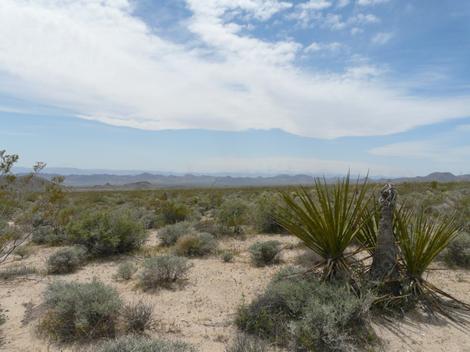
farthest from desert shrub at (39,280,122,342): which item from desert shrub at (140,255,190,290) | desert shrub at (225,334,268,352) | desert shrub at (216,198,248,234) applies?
desert shrub at (216,198,248,234)

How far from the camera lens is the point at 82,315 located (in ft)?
14.2

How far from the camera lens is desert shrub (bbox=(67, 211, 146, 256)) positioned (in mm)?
8500

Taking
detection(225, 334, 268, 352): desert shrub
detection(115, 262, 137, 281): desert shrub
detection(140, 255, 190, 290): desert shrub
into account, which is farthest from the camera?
detection(115, 262, 137, 281): desert shrub

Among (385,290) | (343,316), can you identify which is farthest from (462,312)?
(343,316)

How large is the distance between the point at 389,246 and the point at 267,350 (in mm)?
2389

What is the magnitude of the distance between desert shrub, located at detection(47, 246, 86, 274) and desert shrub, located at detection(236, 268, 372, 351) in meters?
4.57

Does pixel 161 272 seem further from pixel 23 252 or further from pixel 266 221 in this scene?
pixel 266 221

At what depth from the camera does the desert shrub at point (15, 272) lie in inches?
274

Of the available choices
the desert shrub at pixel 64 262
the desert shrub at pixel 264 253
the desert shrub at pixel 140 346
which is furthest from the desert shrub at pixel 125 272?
the desert shrub at pixel 140 346

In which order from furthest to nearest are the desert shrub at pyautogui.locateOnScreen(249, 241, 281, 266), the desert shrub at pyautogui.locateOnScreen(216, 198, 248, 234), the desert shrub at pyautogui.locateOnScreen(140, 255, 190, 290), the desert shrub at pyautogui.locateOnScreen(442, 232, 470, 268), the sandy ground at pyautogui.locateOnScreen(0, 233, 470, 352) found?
the desert shrub at pyautogui.locateOnScreen(216, 198, 248, 234) < the desert shrub at pyautogui.locateOnScreen(249, 241, 281, 266) < the desert shrub at pyautogui.locateOnScreen(442, 232, 470, 268) < the desert shrub at pyautogui.locateOnScreen(140, 255, 190, 290) < the sandy ground at pyautogui.locateOnScreen(0, 233, 470, 352)

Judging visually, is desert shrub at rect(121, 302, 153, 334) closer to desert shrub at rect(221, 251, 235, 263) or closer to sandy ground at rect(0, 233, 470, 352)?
sandy ground at rect(0, 233, 470, 352)

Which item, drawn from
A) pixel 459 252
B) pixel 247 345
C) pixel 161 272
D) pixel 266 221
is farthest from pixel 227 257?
pixel 459 252

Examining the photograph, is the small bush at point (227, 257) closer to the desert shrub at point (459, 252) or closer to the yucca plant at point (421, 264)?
the yucca plant at point (421, 264)

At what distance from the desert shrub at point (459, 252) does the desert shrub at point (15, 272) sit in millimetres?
9543
